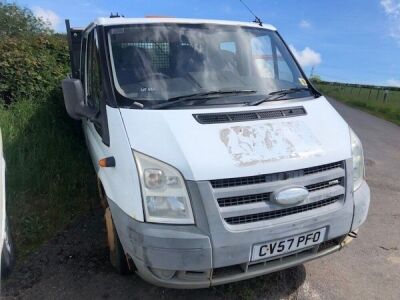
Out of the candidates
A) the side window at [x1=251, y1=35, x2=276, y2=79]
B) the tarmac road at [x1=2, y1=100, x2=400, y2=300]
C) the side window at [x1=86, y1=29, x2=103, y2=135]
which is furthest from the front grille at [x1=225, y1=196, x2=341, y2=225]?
the side window at [x1=86, y1=29, x2=103, y2=135]

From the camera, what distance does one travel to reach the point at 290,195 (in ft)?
A: 8.82

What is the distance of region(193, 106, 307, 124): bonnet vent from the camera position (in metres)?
2.90

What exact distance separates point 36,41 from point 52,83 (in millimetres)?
1168

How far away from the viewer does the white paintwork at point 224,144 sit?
2.58m

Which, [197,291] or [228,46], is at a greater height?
[228,46]

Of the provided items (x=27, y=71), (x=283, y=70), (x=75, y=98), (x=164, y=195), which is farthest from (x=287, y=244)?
(x=27, y=71)

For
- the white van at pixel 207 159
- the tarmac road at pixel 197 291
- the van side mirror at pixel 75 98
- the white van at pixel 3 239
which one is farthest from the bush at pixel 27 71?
the white van at pixel 3 239

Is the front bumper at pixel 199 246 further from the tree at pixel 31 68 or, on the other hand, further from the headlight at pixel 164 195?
the tree at pixel 31 68

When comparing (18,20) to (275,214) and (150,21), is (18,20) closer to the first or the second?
(150,21)

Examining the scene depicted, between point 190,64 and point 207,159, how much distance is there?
1.24 meters

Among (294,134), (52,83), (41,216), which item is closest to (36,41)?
(52,83)

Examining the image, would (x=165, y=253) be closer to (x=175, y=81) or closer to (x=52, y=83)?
(x=175, y=81)

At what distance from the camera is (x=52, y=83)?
764cm

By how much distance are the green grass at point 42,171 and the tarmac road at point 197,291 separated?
26cm
